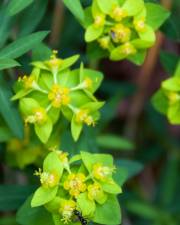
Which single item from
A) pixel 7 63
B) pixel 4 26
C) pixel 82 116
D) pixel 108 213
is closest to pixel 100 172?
pixel 108 213

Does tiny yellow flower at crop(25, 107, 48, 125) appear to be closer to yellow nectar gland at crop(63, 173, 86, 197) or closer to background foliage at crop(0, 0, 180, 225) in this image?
background foliage at crop(0, 0, 180, 225)

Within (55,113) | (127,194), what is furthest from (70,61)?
(127,194)

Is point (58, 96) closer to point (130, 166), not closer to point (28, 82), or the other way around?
point (28, 82)

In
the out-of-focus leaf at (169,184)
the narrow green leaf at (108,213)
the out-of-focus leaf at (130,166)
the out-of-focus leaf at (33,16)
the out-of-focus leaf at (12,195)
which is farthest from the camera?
the out-of-focus leaf at (169,184)

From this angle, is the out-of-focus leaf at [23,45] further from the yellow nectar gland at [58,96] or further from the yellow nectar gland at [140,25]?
the yellow nectar gland at [140,25]

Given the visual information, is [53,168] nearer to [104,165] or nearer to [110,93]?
[104,165]

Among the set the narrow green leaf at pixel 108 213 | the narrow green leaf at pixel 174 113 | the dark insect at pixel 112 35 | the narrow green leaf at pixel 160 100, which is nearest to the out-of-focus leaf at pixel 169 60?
the narrow green leaf at pixel 160 100

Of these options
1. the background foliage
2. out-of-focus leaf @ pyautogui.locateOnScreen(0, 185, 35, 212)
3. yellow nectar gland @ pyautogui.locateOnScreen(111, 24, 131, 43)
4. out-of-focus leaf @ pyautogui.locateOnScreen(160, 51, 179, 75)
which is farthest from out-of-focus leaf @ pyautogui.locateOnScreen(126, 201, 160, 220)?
yellow nectar gland @ pyautogui.locateOnScreen(111, 24, 131, 43)
